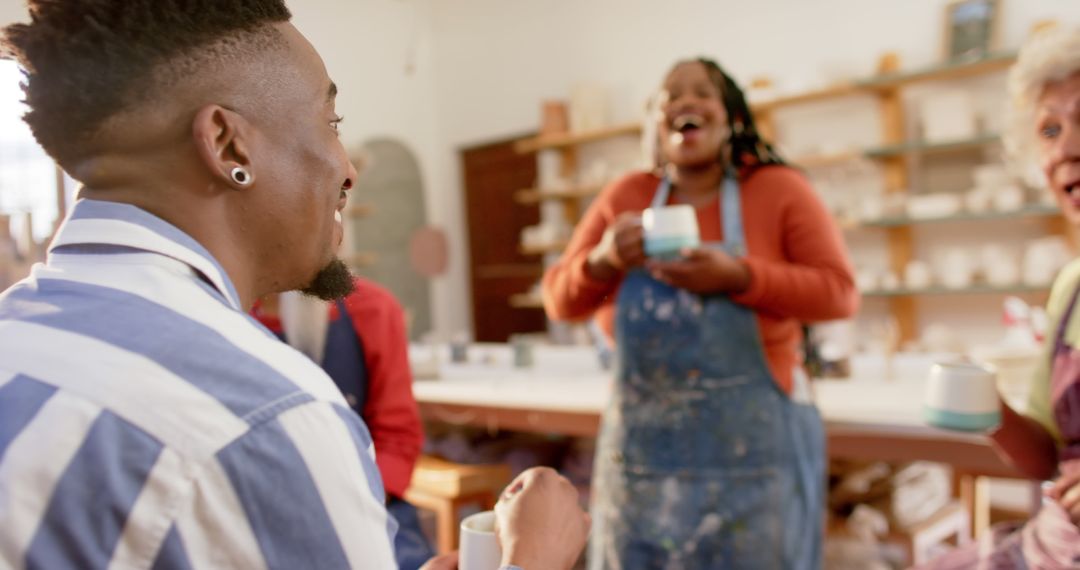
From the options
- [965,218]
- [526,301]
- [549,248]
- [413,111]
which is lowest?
[526,301]

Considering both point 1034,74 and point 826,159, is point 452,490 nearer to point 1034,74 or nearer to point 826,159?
point 1034,74

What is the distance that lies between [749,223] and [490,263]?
6.09 metres

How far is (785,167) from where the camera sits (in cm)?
193

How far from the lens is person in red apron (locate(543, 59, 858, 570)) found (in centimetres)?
177

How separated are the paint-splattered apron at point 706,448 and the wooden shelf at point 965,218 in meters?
3.70

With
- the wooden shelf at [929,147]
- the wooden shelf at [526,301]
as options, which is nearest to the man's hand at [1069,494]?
the wooden shelf at [929,147]

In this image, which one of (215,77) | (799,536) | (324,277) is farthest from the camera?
(799,536)

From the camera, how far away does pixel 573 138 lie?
6773 mm

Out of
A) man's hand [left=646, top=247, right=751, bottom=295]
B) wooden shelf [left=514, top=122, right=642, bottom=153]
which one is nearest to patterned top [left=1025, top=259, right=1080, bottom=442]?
man's hand [left=646, top=247, right=751, bottom=295]

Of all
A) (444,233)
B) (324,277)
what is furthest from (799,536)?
(444,233)

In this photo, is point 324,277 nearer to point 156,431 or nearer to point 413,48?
point 156,431

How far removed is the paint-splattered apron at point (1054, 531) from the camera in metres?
1.32

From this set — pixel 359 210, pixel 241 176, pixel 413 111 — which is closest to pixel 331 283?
pixel 241 176

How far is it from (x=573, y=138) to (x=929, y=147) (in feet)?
8.72
